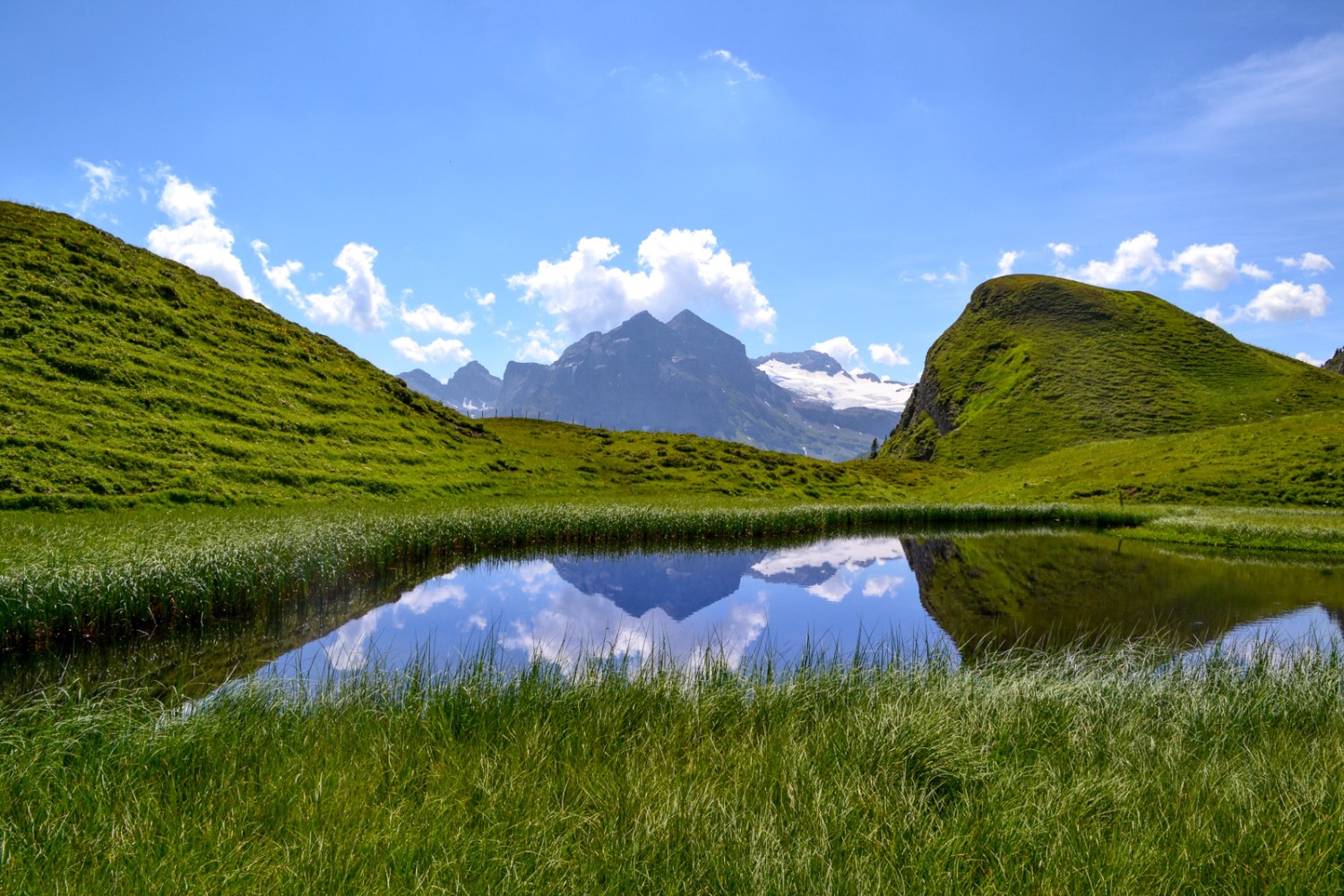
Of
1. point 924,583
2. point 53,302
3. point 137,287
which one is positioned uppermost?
point 137,287

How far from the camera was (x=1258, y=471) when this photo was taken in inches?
2429

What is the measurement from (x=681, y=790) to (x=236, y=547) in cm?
1949

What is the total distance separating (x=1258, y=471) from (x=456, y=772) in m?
79.4

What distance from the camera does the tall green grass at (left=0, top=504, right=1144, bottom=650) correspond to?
1597 cm

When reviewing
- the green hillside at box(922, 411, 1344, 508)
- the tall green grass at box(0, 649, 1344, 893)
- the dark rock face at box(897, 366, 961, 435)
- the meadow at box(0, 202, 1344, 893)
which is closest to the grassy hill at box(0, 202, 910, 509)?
the meadow at box(0, 202, 1344, 893)

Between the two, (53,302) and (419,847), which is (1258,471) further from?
(53,302)

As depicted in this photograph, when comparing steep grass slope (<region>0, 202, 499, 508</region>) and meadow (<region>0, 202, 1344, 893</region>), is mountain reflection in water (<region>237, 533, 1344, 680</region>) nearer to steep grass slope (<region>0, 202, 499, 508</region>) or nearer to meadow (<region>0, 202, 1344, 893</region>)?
meadow (<region>0, 202, 1344, 893</region>)

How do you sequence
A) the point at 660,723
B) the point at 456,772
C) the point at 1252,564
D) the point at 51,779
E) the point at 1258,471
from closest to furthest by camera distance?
1. the point at 51,779
2. the point at 456,772
3. the point at 660,723
4. the point at 1252,564
5. the point at 1258,471

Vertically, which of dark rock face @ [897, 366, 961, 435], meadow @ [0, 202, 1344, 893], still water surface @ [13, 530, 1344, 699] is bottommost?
still water surface @ [13, 530, 1344, 699]

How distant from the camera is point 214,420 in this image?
52.9m

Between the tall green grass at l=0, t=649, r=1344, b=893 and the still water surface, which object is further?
the still water surface

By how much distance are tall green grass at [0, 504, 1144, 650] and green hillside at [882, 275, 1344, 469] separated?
97.9 meters

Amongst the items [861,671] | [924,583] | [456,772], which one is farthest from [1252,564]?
[456,772]

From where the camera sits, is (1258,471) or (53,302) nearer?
(53,302)
